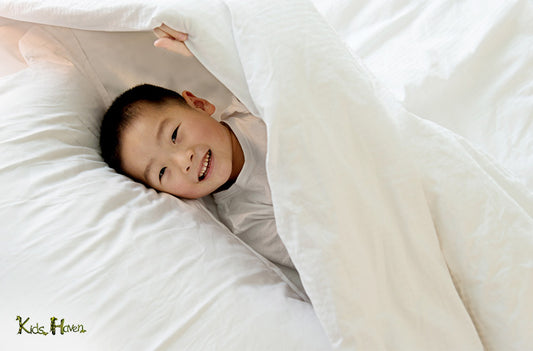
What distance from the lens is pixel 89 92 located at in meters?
1.09

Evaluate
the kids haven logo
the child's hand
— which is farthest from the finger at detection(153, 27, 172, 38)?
the kids haven logo

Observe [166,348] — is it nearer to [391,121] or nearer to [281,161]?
[281,161]

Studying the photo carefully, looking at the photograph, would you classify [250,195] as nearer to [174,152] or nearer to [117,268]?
[174,152]

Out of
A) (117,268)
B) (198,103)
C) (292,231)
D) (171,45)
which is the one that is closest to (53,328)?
(117,268)

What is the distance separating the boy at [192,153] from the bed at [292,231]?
82 mm

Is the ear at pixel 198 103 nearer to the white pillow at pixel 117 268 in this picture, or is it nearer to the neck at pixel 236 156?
the neck at pixel 236 156

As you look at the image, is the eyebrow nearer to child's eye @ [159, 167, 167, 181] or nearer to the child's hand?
child's eye @ [159, 167, 167, 181]

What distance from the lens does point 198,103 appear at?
1097 mm


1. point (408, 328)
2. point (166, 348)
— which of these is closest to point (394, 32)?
point (408, 328)

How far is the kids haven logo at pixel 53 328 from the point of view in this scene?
681 millimetres

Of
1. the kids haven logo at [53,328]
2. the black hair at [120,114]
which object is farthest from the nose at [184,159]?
the kids haven logo at [53,328]

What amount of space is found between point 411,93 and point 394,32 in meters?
0.25

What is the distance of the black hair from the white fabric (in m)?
0.15

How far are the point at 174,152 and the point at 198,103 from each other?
18 cm
